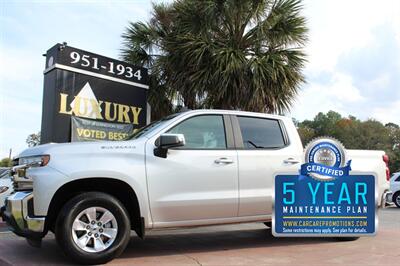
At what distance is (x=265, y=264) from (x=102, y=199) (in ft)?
6.75

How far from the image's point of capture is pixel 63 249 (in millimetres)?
5512

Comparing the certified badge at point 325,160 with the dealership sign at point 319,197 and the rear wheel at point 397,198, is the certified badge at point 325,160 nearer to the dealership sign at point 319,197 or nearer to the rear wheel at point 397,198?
the dealership sign at point 319,197

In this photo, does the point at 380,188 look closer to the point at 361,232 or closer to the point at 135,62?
the point at 361,232

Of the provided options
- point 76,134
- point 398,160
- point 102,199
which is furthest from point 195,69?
point 398,160

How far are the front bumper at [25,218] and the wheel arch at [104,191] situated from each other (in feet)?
0.48

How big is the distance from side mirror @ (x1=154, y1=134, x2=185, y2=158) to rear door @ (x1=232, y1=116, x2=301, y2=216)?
992mm

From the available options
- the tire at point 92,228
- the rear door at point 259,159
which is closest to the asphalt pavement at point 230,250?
the tire at point 92,228

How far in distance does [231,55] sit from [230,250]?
759cm

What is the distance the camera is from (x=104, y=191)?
5980 millimetres

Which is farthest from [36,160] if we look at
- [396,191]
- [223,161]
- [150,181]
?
[396,191]

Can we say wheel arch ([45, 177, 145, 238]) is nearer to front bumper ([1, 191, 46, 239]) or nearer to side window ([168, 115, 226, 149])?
front bumper ([1, 191, 46, 239])

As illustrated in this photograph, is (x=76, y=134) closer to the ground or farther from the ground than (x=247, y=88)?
closer to the ground

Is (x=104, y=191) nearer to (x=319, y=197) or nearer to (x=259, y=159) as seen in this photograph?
(x=259, y=159)

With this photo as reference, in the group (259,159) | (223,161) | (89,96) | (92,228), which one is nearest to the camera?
(92,228)
